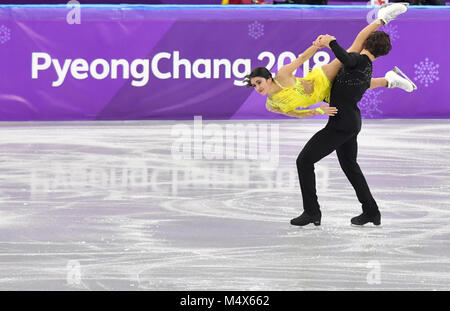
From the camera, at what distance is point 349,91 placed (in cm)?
762

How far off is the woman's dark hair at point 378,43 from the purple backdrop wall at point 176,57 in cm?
792

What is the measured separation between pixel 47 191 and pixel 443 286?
4.66m

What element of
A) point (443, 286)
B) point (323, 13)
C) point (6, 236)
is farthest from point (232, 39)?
point (443, 286)

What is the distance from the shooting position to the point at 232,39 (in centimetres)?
1549

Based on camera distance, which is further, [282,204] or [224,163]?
[224,163]

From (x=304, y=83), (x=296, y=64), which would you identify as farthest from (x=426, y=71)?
(x=296, y=64)

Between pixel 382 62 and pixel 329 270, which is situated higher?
pixel 382 62

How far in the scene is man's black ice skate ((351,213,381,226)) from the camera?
805 cm

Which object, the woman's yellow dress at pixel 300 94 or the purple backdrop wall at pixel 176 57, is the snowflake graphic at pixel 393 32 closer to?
the purple backdrop wall at pixel 176 57

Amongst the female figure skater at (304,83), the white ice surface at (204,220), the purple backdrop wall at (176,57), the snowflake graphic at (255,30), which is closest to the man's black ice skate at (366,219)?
the white ice surface at (204,220)

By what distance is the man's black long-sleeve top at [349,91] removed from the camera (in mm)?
7527

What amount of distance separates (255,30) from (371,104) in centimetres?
215

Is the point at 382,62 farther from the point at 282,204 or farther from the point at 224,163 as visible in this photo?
the point at 282,204

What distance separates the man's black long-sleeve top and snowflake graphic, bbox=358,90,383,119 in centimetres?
809
